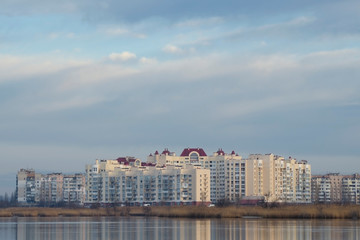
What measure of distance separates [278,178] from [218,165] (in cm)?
1345

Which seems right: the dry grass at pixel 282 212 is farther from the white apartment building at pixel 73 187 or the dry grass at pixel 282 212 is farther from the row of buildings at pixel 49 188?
the row of buildings at pixel 49 188

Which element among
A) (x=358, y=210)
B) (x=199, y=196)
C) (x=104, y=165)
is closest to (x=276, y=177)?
(x=199, y=196)

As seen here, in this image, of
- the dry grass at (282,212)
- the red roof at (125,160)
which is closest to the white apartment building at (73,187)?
the red roof at (125,160)

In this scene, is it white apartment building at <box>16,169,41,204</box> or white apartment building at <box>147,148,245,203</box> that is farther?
white apartment building at <box>16,169,41,204</box>

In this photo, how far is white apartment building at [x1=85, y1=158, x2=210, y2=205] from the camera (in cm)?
14400

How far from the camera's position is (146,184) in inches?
5837

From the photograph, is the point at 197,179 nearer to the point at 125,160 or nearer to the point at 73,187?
the point at 125,160

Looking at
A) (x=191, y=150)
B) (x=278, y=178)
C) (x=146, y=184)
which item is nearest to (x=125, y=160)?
(x=191, y=150)

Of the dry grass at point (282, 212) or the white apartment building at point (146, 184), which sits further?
the white apartment building at point (146, 184)

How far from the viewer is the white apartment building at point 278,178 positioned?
152m

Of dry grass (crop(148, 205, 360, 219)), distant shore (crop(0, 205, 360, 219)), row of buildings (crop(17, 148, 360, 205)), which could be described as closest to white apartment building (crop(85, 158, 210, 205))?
row of buildings (crop(17, 148, 360, 205))

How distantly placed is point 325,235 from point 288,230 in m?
5.49

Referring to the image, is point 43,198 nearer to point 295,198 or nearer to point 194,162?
point 194,162

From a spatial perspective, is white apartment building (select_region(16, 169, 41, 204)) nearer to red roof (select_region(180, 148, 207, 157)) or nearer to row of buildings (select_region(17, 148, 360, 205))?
row of buildings (select_region(17, 148, 360, 205))
